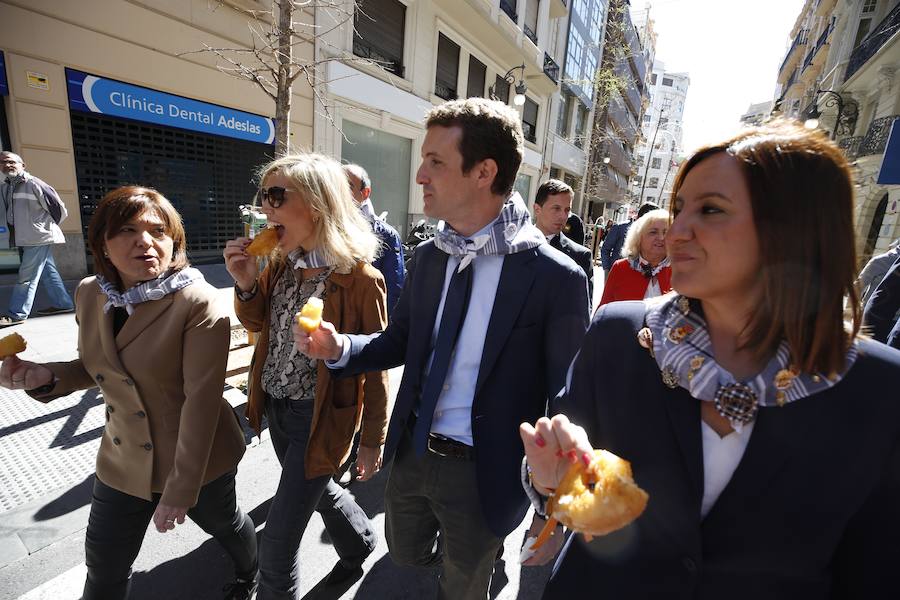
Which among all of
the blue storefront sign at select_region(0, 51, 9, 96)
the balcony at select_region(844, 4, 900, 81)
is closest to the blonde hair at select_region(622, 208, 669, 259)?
the blue storefront sign at select_region(0, 51, 9, 96)

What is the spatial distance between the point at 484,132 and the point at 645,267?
8.42 ft

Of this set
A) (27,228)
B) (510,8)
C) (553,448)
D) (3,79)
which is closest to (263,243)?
(553,448)

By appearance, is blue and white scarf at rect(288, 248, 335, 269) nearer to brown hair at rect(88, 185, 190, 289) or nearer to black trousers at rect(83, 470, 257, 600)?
brown hair at rect(88, 185, 190, 289)

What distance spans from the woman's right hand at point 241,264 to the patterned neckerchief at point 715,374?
6.02 feet

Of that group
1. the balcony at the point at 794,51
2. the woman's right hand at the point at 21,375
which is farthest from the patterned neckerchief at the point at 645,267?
the balcony at the point at 794,51

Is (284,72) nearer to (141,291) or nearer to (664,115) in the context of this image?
(141,291)

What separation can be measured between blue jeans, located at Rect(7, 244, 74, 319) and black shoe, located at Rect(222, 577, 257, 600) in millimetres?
5993

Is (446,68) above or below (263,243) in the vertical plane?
above

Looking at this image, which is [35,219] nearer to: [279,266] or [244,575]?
[279,266]

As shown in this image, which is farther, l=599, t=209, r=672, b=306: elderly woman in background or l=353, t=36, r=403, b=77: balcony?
l=353, t=36, r=403, b=77: balcony

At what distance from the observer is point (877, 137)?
16203mm

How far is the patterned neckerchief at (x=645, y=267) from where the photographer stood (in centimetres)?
375

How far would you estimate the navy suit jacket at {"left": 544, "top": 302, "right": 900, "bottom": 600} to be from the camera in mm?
1003

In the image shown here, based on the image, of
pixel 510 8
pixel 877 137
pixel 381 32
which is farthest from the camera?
pixel 510 8
